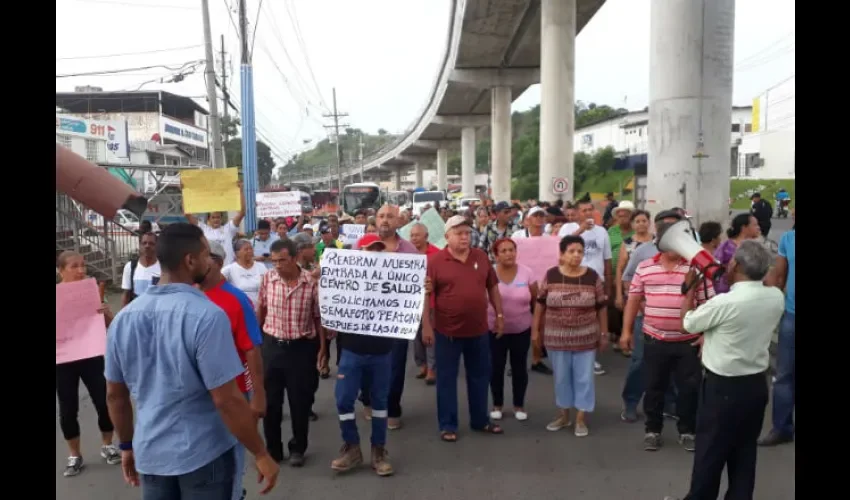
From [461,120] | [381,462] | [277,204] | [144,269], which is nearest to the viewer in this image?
[381,462]

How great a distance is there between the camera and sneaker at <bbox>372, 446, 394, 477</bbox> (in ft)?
15.8

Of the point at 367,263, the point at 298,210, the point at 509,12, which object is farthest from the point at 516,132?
the point at 367,263

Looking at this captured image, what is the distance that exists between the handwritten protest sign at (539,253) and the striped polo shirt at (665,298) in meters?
1.89

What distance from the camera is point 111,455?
17.1 ft

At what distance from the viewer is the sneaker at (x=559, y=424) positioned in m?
5.72

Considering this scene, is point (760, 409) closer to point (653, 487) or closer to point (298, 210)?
point (653, 487)

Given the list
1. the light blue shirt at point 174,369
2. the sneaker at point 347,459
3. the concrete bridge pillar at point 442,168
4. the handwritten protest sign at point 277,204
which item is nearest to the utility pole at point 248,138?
the handwritten protest sign at point 277,204

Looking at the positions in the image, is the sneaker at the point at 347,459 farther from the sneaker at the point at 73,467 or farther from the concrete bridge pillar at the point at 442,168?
the concrete bridge pillar at the point at 442,168

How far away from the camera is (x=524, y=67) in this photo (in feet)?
117

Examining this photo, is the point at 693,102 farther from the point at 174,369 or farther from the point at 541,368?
the point at 174,369

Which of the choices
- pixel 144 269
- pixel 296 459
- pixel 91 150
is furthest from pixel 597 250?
pixel 91 150

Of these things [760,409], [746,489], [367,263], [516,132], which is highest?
[516,132]

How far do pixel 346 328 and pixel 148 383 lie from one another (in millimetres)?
2282

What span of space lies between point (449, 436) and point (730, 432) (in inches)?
97.2
